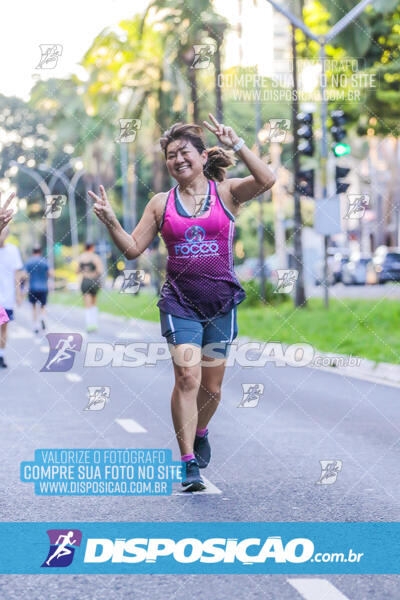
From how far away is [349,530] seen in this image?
5.62 meters

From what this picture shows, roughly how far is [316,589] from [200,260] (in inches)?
89.1

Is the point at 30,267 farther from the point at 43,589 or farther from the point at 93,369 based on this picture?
the point at 43,589

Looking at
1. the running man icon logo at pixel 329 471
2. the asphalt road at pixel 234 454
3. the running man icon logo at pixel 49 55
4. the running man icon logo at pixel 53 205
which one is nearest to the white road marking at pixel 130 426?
the asphalt road at pixel 234 454

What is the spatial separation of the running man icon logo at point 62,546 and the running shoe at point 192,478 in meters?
1.12

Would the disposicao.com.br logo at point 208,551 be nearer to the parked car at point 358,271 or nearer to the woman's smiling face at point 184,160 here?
the woman's smiling face at point 184,160

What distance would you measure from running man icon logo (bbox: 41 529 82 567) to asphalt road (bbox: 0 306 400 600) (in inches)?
7.9

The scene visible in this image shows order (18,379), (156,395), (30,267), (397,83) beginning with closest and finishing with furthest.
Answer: (156,395) < (18,379) < (30,267) < (397,83)

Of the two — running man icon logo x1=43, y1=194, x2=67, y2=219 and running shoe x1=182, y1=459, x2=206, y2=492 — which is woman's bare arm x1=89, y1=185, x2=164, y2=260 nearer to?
running shoe x1=182, y1=459, x2=206, y2=492

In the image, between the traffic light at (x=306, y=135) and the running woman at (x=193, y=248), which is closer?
the running woman at (x=193, y=248)

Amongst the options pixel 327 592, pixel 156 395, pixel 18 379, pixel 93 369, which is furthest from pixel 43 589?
pixel 93 369

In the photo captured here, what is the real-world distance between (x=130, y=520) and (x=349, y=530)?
3.46 feet

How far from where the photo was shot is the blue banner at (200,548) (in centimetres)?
500

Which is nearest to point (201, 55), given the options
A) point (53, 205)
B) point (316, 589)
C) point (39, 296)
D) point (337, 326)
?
point (53, 205)

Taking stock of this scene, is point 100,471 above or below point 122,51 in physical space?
below
